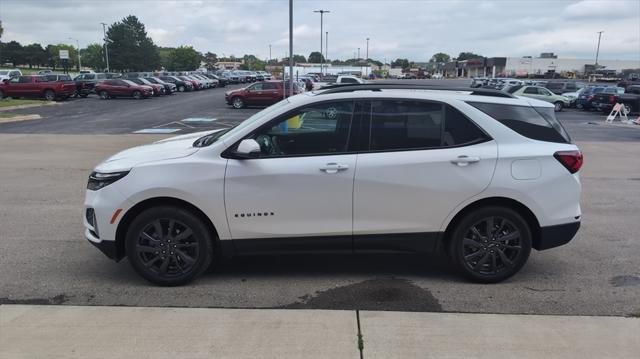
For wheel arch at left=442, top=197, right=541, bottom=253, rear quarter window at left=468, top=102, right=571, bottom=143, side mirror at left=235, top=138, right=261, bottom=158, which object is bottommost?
wheel arch at left=442, top=197, right=541, bottom=253

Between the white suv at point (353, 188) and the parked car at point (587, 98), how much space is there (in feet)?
99.9

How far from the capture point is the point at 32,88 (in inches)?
1330

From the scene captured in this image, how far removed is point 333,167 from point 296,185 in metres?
0.34

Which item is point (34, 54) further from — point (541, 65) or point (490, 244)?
point (490, 244)

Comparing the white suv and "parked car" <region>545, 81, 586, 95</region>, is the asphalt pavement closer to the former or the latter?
the white suv

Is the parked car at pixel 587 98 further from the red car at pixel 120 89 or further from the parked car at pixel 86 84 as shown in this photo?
the parked car at pixel 86 84

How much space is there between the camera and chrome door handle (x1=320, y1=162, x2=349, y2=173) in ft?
14.2

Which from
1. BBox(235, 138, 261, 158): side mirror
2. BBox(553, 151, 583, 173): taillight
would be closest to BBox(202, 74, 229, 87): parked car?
BBox(235, 138, 261, 158): side mirror

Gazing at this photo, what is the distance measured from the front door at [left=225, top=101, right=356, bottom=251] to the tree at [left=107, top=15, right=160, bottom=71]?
332 ft

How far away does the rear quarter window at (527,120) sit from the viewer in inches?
180

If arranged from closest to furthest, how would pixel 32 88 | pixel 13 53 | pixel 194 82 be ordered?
pixel 32 88 → pixel 194 82 → pixel 13 53

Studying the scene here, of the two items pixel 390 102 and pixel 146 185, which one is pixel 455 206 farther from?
pixel 146 185

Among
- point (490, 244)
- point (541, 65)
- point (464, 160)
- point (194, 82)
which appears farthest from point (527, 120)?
point (541, 65)

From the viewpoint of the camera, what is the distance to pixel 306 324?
149 inches
